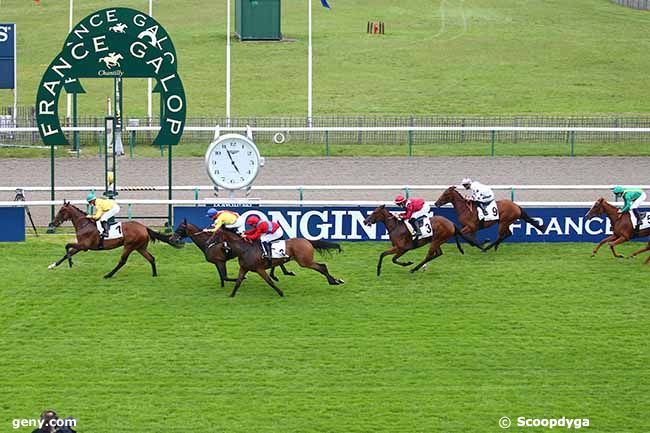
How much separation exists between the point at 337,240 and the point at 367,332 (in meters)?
5.80

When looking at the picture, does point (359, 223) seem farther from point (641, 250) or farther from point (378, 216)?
point (641, 250)

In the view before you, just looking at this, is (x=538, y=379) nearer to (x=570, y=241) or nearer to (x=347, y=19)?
(x=570, y=241)

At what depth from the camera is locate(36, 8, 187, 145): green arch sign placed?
23484 millimetres

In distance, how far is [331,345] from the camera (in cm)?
1689

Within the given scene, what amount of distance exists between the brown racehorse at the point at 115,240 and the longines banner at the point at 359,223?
2359 mm

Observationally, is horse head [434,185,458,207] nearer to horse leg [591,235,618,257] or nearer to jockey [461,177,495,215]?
jockey [461,177,495,215]

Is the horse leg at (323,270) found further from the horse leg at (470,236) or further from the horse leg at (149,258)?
the horse leg at (470,236)

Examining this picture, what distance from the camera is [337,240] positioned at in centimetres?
2323

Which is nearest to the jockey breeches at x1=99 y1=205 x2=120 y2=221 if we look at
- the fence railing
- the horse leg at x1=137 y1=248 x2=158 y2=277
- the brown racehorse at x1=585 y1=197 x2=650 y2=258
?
the horse leg at x1=137 y1=248 x2=158 y2=277

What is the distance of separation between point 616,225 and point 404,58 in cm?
3281

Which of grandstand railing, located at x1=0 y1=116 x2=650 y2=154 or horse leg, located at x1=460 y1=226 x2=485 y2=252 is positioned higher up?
grandstand railing, located at x1=0 y1=116 x2=650 y2=154

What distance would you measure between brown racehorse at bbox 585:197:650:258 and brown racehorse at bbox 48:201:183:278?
738 cm

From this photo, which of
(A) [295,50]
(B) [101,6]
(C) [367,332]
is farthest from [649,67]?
(C) [367,332]

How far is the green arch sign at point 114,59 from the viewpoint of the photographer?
23.5 metres
